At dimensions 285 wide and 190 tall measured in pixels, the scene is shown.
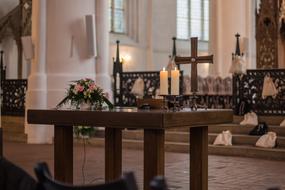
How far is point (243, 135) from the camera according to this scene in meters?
11.6

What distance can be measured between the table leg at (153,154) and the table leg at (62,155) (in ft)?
3.88

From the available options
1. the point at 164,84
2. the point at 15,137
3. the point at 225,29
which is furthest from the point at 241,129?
the point at 225,29

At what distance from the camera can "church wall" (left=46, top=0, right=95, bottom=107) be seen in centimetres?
1351

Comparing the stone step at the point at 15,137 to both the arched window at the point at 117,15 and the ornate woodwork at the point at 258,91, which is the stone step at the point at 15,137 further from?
the arched window at the point at 117,15

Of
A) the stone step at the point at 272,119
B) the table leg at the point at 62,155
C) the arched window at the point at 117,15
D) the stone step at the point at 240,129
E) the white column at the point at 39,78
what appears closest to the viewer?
the table leg at the point at 62,155

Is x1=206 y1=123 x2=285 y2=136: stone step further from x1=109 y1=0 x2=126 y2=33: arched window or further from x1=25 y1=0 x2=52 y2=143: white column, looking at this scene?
x1=109 y1=0 x2=126 y2=33: arched window

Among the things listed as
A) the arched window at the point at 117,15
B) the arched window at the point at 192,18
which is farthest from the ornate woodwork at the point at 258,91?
the arched window at the point at 192,18

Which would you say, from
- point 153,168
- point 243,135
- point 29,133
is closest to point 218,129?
point 243,135

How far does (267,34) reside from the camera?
638 inches

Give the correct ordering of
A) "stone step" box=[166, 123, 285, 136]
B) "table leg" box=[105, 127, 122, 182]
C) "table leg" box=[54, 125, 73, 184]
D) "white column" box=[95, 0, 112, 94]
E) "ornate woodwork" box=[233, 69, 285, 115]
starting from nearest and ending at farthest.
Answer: "table leg" box=[54, 125, 73, 184]
"table leg" box=[105, 127, 122, 182]
"stone step" box=[166, 123, 285, 136]
"ornate woodwork" box=[233, 69, 285, 115]
"white column" box=[95, 0, 112, 94]

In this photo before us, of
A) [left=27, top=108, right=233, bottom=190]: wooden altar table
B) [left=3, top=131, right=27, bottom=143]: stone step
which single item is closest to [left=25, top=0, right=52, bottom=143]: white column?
[left=3, top=131, right=27, bottom=143]: stone step

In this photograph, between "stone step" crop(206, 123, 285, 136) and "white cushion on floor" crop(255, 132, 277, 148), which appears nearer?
"white cushion on floor" crop(255, 132, 277, 148)

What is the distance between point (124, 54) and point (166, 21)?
10.1ft

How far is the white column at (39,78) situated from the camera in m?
13.5
